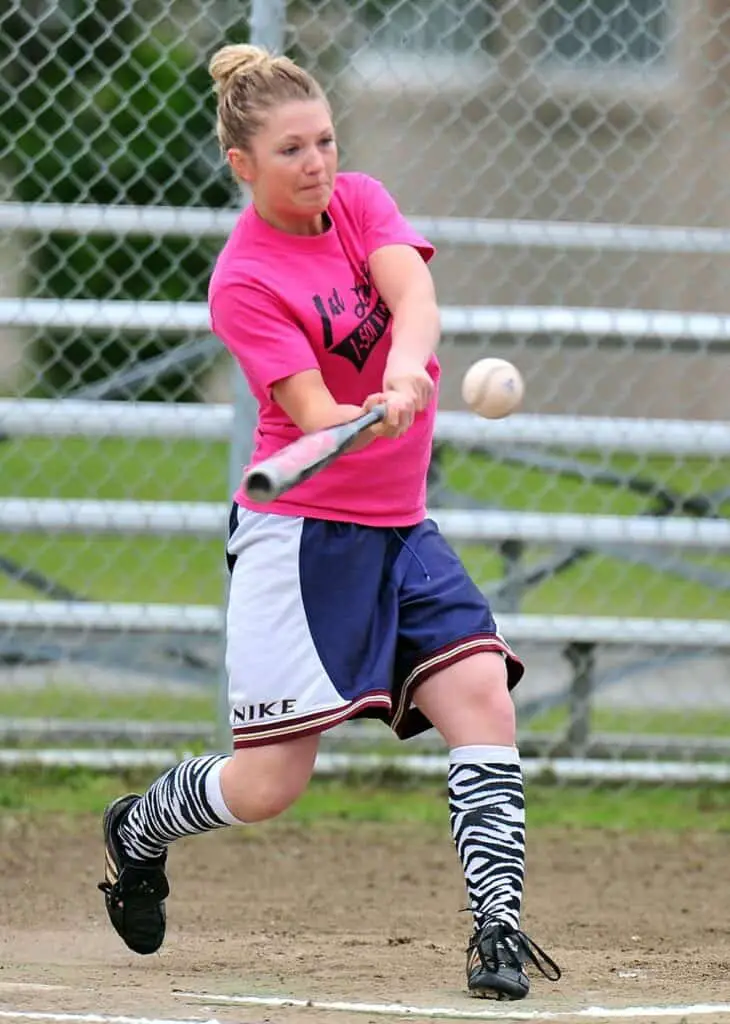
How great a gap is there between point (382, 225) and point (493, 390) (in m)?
0.42

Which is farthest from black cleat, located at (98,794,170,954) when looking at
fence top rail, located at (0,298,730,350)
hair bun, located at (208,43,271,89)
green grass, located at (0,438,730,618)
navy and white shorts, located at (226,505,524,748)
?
green grass, located at (0,438,730,618)

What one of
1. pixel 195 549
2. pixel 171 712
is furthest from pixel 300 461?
pixel 195 549

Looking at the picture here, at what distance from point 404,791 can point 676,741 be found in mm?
937

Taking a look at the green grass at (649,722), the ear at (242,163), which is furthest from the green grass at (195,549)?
the ear at (242,163)

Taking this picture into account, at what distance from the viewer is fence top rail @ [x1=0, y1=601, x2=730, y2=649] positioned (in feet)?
18.6

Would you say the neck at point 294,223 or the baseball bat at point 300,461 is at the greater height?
the neck at point 294,223

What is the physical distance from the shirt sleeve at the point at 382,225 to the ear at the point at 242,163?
0.25 meters

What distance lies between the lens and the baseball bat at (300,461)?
276cm

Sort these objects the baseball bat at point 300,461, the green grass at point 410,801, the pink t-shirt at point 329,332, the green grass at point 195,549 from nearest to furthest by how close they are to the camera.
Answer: the baseball bat at point 300,461
the pink t-shirt at point 329,332
the green grass at point 410,801
the green grass at point 195,549

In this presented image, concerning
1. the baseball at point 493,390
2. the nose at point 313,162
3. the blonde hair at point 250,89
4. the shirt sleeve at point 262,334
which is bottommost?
the shirt sleeve at point 262,334

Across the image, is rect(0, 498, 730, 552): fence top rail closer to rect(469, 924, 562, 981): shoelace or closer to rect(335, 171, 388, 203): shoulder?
rect(335, 171, 388, 203): shoulder

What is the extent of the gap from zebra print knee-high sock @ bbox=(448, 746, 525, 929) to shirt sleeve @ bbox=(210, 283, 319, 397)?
786 mm

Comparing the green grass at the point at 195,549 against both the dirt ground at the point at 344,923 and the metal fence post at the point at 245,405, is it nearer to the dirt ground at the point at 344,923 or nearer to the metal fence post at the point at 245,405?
the metal fence post at the point at 245,405

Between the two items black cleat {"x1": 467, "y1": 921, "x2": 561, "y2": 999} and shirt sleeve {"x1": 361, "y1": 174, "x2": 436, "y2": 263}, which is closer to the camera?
black cleat {"x1": 467, "y1": 921, "x2": 561, "y2": 999}
